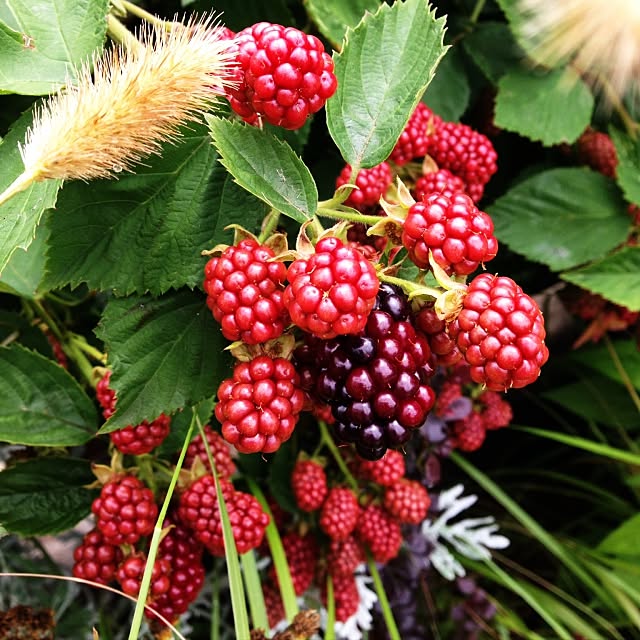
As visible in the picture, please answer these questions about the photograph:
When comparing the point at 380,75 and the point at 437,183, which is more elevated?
the point at 380,75

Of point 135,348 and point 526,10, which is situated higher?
point 526,10

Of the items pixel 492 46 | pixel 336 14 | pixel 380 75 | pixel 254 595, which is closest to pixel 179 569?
pixel 254 595

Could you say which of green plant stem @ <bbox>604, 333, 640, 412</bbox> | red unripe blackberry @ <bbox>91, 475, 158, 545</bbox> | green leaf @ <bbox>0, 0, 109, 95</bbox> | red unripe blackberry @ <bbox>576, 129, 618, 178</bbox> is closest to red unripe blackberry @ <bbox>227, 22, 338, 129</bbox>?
green leaf @ <bbox>0, 0, 109, 95</bbox>

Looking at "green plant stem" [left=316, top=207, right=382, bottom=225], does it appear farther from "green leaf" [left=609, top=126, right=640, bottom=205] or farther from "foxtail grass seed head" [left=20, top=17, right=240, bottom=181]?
"green leaf" [left=609, top=126, right=640, bottom=205]

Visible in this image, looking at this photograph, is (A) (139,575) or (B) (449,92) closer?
(A) (139,575)

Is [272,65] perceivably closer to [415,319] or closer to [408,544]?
[415,319]

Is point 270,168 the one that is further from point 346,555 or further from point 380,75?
point 346,555

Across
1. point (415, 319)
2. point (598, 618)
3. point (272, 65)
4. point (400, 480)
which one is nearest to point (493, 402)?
point (400, 480)
